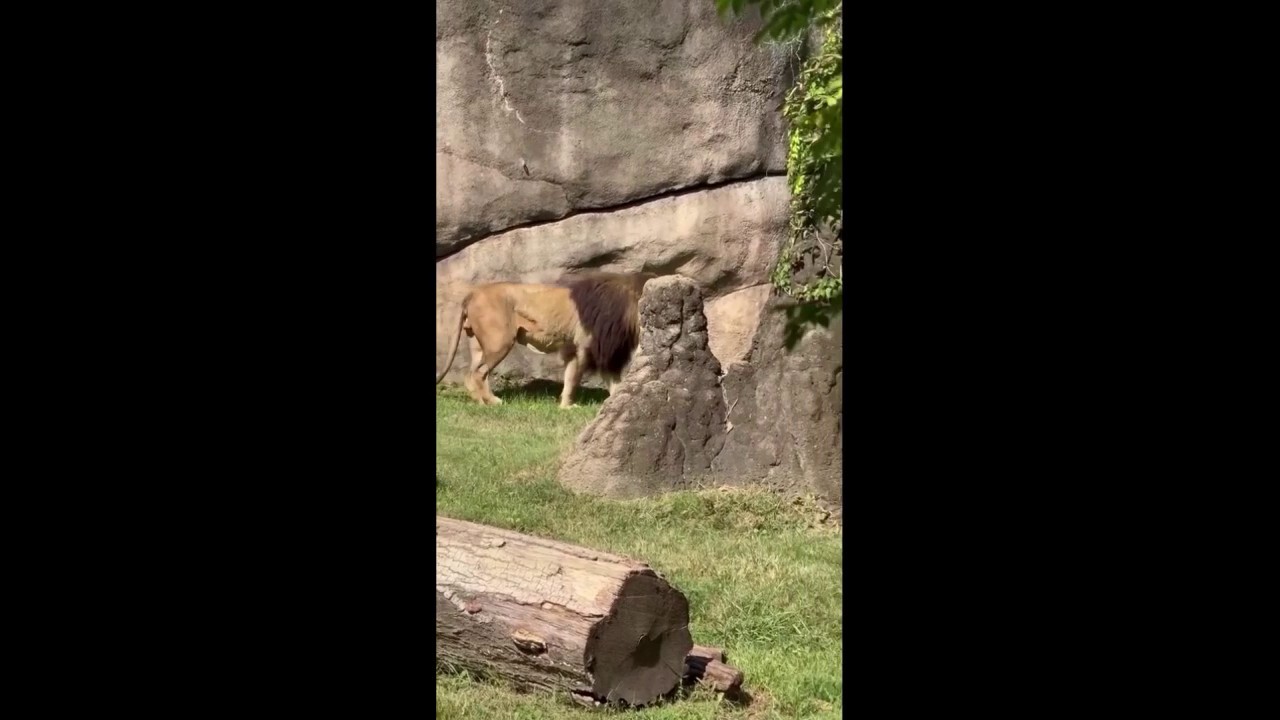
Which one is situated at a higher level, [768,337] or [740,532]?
[768,337]

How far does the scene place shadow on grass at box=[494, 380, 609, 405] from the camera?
1150 centimetres

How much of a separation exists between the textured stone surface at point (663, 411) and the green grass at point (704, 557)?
19 cm

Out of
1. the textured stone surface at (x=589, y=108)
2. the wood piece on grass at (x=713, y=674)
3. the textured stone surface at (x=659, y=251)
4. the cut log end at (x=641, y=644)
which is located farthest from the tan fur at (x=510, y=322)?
the cut log end at (x=641, y=644)

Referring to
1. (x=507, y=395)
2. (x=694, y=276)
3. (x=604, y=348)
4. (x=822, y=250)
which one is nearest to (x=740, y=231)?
(x=694, y=276)

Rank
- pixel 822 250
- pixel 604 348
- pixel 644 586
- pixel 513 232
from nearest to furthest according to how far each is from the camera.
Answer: pixel 644 586 < pixel 822 250 < pixel 604 348 < pixel 513 232

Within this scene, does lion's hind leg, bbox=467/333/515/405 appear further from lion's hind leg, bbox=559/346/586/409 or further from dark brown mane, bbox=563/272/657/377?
dark brown mane, bbox=563/272/657/377

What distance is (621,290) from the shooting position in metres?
11.1

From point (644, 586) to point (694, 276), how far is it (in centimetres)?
775

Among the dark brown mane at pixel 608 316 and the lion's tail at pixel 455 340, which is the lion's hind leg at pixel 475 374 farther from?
the dark brown mane at pixel 608 316

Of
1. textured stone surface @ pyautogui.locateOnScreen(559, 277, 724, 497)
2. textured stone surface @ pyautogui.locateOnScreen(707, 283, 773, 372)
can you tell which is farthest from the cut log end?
textured stone surface @ pyautogui.locateOnScreen(707, 283, 773, 372)

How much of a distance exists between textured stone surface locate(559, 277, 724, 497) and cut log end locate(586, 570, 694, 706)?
3050mm

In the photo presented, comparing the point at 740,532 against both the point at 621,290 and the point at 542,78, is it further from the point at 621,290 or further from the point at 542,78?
the point at 542,78

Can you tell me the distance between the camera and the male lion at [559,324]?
1098cm

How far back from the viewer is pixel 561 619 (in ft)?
13.5
